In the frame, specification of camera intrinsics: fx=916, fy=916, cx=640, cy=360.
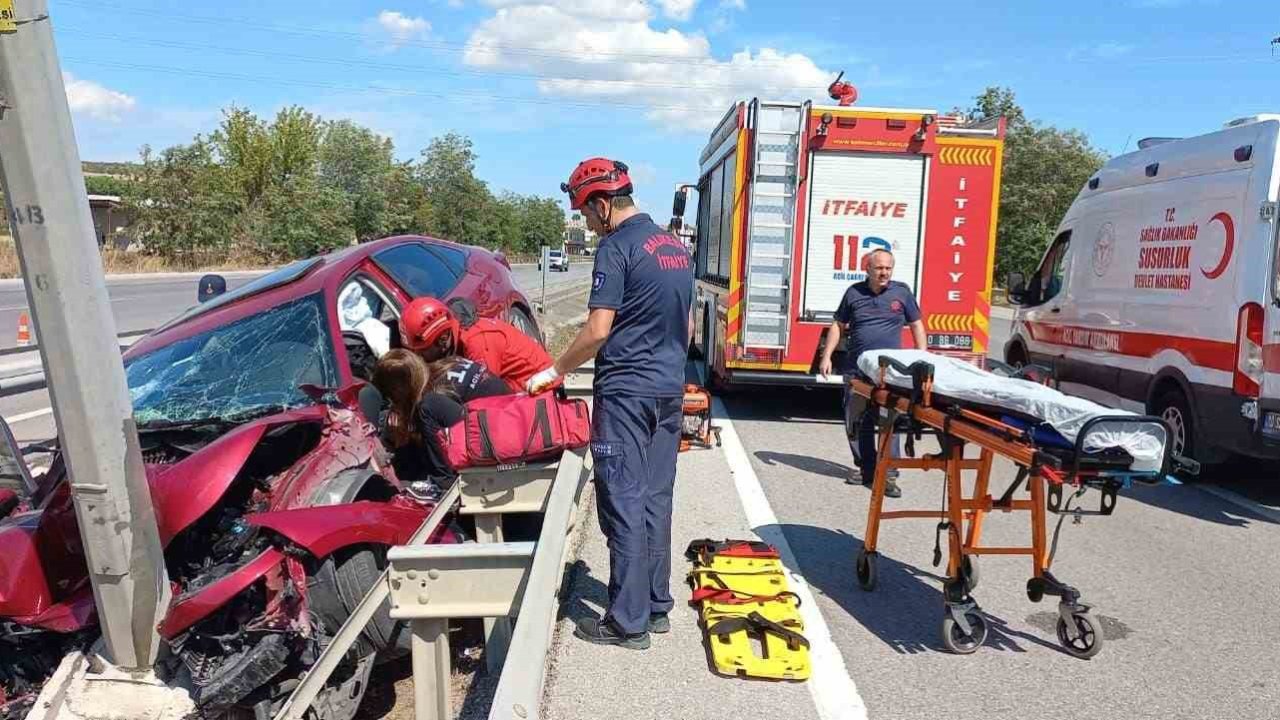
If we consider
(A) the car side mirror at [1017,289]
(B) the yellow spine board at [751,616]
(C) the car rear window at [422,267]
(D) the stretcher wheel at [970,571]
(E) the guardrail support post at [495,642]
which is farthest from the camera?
(A) the car side mirror at [1017,289]

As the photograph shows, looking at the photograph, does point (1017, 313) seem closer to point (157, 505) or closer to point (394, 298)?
point (394, 298)

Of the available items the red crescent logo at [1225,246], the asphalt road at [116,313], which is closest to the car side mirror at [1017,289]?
the red crescent logo at [1225,246]

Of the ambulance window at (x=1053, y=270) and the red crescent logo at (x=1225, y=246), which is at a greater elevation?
the red crescent logo at (x=1225, y=246)

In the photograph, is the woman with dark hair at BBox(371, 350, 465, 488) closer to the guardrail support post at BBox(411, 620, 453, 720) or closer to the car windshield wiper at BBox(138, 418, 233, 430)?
the car windshield wiper at BBox(138, 418, 233, 430)

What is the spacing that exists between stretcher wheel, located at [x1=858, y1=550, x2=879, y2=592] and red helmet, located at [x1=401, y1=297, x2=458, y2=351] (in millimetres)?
2532

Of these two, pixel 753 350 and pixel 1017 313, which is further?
pixel 1017 313

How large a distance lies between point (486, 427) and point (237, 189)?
49.7 m

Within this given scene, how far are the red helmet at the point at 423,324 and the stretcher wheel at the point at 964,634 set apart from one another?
2869mm

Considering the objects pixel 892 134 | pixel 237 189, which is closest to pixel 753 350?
pixel 892 134

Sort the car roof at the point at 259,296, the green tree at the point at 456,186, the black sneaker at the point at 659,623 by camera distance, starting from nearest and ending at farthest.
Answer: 1. the black sneaker at the point at 659,623
2. the car roof at the point at 259,296
3. the green tree at the point at 456,186

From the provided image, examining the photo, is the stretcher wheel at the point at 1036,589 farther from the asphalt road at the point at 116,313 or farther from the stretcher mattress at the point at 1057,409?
the asphalt road at the point at 116,313

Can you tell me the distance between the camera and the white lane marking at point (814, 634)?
3648 millimetres

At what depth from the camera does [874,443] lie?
6738mm

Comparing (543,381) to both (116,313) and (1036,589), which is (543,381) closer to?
(1036,589)
